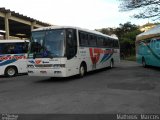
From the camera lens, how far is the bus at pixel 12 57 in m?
19.4

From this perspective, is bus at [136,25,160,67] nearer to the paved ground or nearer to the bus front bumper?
the bus front bumper

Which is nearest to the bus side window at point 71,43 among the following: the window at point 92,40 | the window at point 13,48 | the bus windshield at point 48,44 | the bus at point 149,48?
the bus windshield at point 48,44

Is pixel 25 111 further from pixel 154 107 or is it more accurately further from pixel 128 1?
pixel 128 1

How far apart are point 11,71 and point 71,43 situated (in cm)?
670

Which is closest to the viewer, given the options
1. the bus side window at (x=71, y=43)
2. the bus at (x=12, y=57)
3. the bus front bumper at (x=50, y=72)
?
the bus front bumper at (x=50, y=72)

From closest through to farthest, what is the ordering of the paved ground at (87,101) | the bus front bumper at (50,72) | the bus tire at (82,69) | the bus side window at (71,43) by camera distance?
the paved ground at (87,101), the bus front bumper at (50,72), the bus side window at (71,43), the bus tire at (82,69)

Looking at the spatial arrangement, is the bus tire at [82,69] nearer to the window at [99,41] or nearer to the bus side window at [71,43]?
the bus side window at [71,43]

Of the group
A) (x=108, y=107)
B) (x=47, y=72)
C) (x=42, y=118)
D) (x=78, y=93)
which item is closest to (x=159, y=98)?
(x=108, y=107)

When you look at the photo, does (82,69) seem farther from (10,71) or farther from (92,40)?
(10,71)

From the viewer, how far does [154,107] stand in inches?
314

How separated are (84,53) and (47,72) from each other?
3319 mm

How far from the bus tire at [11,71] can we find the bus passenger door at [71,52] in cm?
604

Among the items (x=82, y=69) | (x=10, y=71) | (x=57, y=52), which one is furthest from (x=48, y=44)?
(x=10, y=71)

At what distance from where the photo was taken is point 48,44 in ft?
47.6
